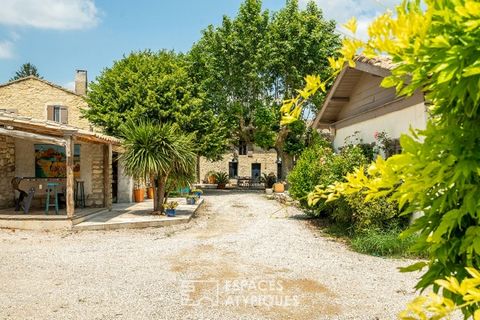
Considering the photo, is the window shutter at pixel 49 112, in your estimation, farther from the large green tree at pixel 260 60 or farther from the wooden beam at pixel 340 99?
the wooden beam at pixel 340 99

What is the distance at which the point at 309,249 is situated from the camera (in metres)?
9.84

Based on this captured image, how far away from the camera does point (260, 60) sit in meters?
30.5

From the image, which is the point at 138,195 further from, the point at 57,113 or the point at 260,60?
the point at 260,60

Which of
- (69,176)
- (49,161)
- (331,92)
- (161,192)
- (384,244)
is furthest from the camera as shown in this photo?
(49,161)

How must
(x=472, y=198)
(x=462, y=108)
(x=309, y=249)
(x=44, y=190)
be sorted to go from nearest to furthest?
(x=472, y=198) → (x=462, y=108) → (x=309, y=249) → (x=44, y=190)

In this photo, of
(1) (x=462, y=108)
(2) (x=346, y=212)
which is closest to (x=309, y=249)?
(2) (x=346, y=212)

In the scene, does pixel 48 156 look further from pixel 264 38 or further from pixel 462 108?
pixel 264 38

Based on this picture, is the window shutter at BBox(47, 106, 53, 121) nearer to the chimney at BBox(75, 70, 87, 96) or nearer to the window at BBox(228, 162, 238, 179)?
the chimney at BBox(75, 70, 87, 96)

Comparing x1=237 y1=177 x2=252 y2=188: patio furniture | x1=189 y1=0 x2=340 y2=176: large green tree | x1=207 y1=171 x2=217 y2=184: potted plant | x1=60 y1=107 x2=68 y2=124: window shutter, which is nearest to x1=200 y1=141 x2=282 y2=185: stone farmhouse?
x1=207 y1=171 x2=217 y2=184: potted plant

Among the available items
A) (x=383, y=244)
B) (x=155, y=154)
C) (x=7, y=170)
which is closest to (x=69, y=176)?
(x=155, y=154)

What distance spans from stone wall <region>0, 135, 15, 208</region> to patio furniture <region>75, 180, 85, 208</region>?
7.77 ft

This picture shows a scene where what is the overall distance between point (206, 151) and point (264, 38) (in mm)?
10382

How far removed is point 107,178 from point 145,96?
9.54 m

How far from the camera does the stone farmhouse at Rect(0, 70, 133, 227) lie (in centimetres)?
1259
